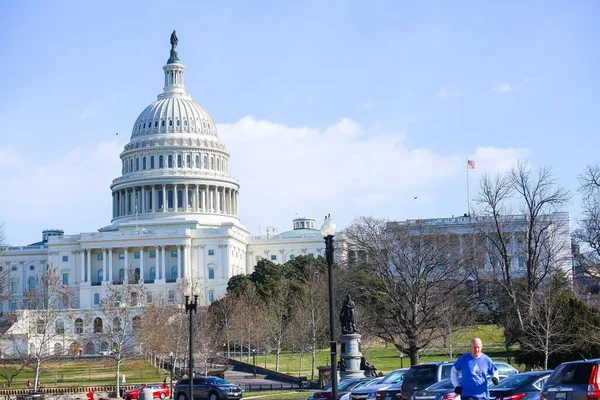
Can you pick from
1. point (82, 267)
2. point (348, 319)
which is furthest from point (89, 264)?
point (348, 319)

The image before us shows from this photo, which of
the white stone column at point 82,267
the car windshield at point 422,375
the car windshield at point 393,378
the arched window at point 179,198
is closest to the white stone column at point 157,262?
the white stone column at point 82,267

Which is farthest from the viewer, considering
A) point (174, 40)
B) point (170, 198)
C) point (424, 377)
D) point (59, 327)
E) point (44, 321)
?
point (174, 40)

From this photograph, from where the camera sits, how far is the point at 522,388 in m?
25.7

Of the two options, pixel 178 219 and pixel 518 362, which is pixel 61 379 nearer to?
pixel 518 362

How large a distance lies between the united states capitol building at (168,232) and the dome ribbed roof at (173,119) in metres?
0.15

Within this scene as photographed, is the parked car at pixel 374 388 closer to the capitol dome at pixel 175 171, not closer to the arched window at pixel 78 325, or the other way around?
the arched window at pixel 78 325

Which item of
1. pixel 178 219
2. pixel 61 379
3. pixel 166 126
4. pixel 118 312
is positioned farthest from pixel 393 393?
pixel 166 126

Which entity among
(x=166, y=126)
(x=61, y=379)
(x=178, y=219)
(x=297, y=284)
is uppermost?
(x=166, y=126)

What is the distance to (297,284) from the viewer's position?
105938 millimetres

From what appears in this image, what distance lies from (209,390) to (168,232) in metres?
102

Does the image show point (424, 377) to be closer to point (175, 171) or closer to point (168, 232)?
point (168, 232)

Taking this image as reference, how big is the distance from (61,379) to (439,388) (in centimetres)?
5447

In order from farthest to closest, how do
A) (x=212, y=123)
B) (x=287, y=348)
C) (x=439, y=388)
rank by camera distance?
(x=212, y=123) → (x=287, y=348) → (x=439, y=388)

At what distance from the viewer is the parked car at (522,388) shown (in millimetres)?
25478
